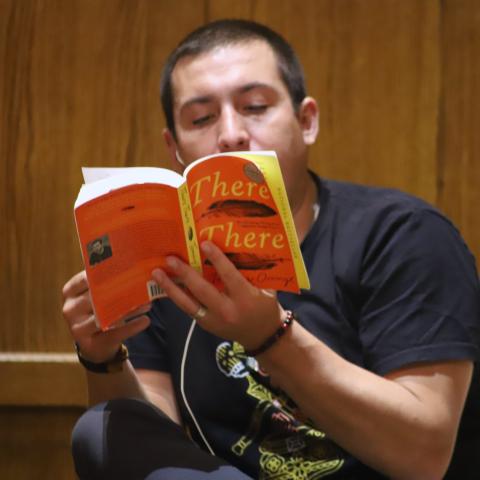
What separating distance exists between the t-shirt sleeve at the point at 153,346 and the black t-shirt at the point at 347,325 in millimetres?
52

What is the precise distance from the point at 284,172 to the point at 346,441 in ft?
1.43

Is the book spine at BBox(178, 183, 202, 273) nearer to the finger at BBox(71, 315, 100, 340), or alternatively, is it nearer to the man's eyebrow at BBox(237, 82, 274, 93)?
the finger at BBox(71, 315, 100, 340)

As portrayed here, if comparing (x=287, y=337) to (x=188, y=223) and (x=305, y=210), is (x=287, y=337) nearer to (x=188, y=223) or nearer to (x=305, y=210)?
(x=188, y=223)

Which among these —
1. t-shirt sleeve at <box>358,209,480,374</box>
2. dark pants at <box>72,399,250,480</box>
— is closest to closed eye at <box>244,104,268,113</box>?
t-shirt sleeve at <box>358,209,480,374</box>

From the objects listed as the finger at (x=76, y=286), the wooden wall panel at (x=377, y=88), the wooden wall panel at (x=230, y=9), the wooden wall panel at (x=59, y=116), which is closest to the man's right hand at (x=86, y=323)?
the finger at (x=76, y=286)

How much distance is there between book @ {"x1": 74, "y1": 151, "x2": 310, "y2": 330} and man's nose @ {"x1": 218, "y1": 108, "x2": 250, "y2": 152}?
0.28m

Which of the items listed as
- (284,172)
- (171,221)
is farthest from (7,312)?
(171,221)

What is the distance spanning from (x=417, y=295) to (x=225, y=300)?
308mm

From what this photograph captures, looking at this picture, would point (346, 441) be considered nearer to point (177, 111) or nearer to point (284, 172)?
point (284, 172)

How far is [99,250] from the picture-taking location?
95 centimetres

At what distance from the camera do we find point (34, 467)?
1.80 m

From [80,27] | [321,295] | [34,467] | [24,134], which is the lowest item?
[34,467]

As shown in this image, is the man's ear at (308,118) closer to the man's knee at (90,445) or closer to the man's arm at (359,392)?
the man's arm at (359,392)

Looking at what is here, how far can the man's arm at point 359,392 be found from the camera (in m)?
0.97
